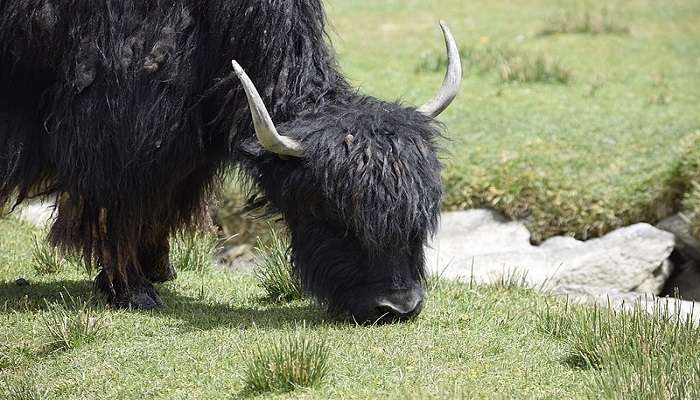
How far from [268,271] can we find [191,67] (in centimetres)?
143

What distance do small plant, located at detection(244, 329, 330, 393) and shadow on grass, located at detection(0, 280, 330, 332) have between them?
0.85 metres

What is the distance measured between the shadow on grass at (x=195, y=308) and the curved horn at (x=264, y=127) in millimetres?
931

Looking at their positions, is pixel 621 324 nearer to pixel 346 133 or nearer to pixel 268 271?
pixel 346 133

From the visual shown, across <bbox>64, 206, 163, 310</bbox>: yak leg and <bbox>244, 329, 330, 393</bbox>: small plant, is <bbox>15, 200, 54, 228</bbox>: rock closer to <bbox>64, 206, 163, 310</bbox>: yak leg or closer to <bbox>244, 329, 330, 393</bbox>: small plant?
<bbox>64, 206, 163, 310</bbox>: yak leg

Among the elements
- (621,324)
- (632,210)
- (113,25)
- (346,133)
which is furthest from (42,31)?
(632,210)

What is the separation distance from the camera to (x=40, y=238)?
329 inches

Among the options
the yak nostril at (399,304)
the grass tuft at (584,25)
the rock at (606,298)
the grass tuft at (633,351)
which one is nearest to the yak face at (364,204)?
the yak nostril at (399,304)

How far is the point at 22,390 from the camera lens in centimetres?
500

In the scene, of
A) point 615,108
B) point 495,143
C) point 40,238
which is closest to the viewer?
point 40,238

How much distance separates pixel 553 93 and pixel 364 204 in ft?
22.2

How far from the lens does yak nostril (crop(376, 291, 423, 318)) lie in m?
5.67

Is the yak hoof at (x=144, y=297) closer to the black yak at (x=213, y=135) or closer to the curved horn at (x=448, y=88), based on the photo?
the black yak at (x=213, y=135)

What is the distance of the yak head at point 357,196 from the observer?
5.58m

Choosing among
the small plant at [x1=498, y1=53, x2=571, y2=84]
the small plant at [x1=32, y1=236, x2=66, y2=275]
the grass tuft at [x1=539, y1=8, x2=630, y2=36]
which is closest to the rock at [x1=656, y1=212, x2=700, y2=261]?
the small plant at [x1=498, y1=53, x2=571, y2=84]
